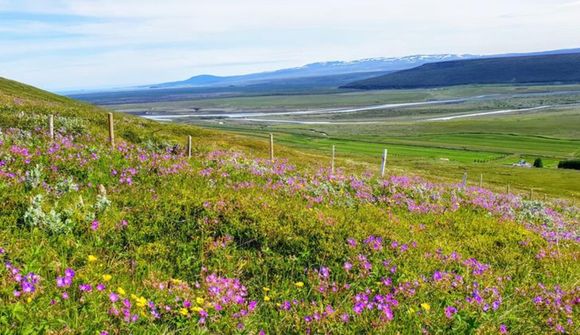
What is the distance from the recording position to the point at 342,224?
28.9ft

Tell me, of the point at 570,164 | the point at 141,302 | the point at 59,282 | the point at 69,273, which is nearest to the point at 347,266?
the point at 141,302

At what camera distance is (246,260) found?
7.52 m

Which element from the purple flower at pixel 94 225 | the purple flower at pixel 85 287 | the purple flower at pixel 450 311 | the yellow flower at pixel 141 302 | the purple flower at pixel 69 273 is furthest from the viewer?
the purple flower at pixel 94 225

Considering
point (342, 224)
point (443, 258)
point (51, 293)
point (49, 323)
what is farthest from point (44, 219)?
point (443, 258)

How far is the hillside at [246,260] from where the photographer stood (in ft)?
18.3

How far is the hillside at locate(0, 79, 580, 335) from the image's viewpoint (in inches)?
219

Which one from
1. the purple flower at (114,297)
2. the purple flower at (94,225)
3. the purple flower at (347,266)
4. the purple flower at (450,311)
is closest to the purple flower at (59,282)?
the purple flower at (114,297)

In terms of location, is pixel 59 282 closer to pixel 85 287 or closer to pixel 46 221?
pixel 85 287

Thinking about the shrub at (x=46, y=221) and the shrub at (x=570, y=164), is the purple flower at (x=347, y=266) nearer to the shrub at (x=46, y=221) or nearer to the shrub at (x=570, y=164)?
the shrub at (x=46, y=221)

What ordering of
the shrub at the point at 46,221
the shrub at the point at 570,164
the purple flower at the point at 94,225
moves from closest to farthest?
the shrub at the point at 46,221 → the purple flower at the point at 94,225 → the shrub at the point at 570,164

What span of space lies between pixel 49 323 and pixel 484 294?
5.69 m

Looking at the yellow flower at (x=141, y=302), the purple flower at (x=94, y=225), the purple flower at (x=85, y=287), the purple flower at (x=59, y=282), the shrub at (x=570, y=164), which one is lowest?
the shrub at (x=570, y=164)

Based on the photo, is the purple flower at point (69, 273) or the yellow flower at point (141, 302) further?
the purple flower at point (69, 273)

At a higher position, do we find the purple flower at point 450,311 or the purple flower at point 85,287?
the purple flower at point 85,287
